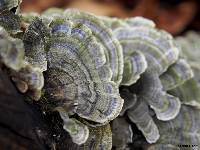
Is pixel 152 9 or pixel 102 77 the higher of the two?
pixel 102 77

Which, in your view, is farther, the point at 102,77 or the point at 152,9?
the point at 152,9

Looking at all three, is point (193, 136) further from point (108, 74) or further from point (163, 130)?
point (108, 74)

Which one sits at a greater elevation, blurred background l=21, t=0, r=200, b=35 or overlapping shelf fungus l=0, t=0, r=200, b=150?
overlapping shelf fungus l=0, t=0, r=200, b=150

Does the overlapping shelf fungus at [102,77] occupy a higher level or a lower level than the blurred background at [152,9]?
higher

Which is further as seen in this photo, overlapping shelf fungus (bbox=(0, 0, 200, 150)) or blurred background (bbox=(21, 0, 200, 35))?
blurred background (bbox=(21, 0, 200, 35))

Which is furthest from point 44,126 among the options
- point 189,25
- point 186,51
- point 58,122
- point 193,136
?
point 189,25
